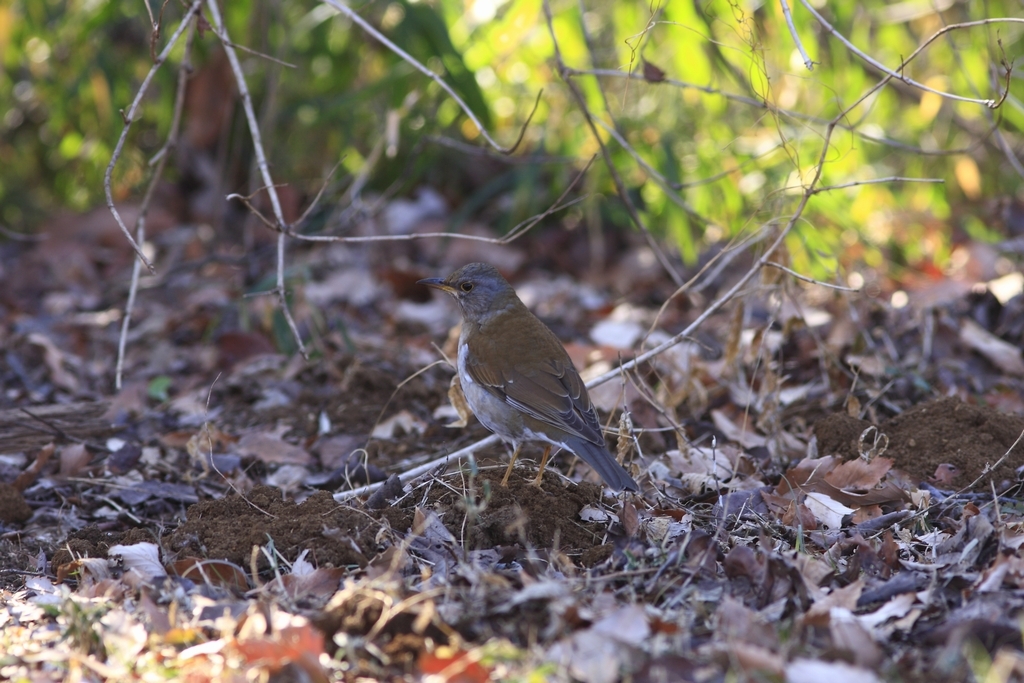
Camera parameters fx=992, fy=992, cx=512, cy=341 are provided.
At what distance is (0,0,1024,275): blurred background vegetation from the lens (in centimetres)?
754

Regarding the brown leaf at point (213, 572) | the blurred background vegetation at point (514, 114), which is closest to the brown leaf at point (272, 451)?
the brown leaf at point (213, 572)

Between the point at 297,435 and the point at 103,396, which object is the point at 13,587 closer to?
the point at 297,435

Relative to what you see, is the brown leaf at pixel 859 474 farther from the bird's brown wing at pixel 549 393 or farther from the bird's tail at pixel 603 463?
the bird's brown wing at pixel 549 393

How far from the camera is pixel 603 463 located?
431cm

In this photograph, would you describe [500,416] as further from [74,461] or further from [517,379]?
[74,461]

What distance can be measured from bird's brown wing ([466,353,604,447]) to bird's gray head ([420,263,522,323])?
0.44 metres

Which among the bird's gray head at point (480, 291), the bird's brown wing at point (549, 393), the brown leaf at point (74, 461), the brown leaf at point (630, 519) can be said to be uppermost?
the bird's gray head at point (480, 291)

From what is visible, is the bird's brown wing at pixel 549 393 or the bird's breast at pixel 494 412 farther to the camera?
the bird's breast at pixel 494 412

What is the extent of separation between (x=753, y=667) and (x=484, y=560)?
130 centimetres

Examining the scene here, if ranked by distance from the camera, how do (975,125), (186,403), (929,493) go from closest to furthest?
1. (929,493)
2. (186,403)
3. (975,125)

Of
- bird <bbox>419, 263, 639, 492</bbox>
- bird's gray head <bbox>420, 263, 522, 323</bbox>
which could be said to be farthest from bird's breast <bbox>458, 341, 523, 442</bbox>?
bird's gray head <bbox>420, 263, 522, 323</bbox>

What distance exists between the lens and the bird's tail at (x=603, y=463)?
4164 mm

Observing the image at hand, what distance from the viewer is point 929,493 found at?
430cm

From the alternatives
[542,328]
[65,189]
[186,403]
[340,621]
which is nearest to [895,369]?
[542,328]
